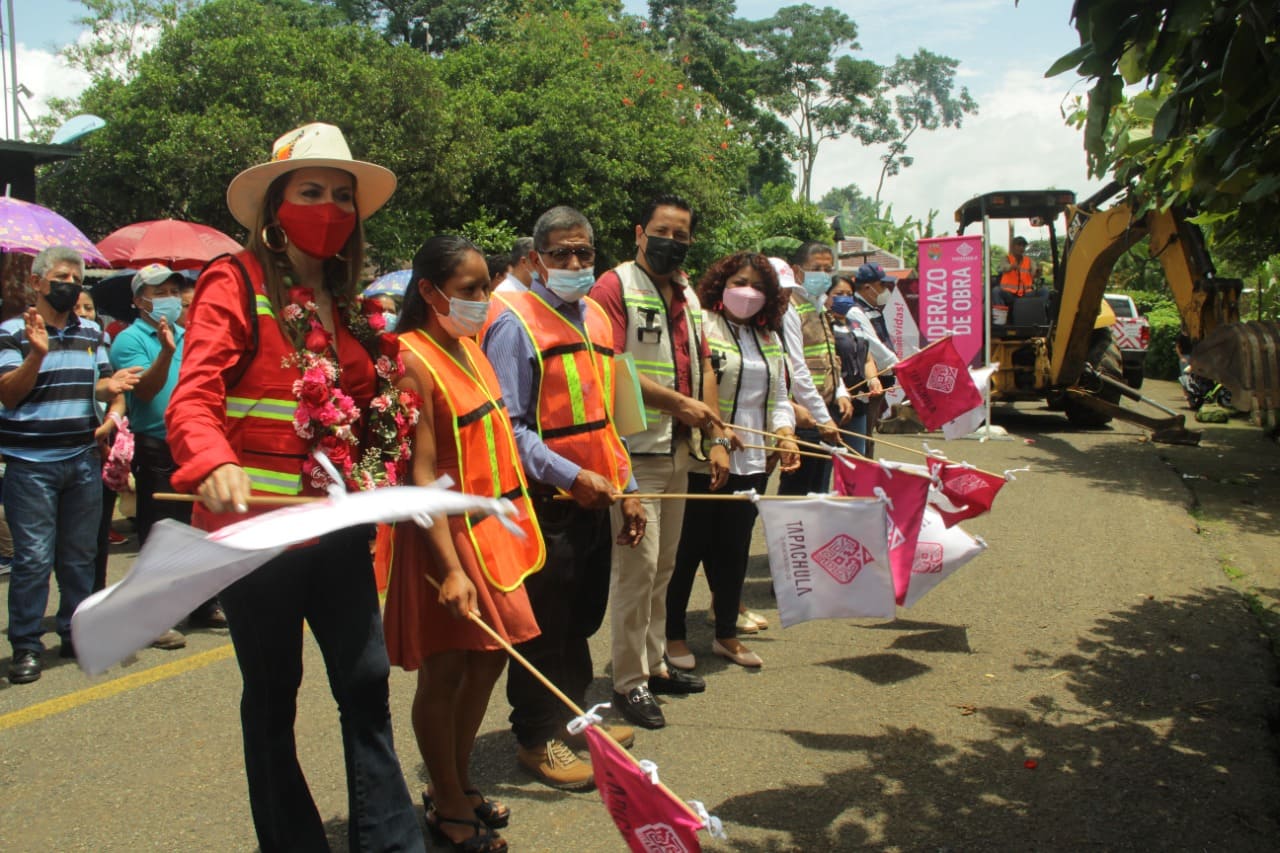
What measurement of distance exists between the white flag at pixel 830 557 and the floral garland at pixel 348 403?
77.9 inches

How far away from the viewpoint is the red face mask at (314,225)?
2764 mm

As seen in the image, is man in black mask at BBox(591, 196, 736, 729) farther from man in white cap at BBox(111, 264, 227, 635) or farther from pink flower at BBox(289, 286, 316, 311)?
man in white cap at BBox(111, 264, 227, 635)

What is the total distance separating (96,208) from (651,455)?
70.7 ft

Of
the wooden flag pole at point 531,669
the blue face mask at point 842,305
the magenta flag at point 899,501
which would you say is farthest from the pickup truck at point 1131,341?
the wooden flag pole at point 531,669

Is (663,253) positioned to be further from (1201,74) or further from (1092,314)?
(1092,314)

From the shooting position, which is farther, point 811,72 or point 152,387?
point 811,72

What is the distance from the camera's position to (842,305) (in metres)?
7.39

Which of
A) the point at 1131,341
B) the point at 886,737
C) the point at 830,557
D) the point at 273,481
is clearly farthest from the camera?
the point at 1131,341

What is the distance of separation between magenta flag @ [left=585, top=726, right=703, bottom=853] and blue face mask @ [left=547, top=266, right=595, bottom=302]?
1694 millimetres

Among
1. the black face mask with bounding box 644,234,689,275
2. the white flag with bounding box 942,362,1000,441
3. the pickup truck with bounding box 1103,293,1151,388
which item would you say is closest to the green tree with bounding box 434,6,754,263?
the pickup truck with bounding box 1103,293,1151,388

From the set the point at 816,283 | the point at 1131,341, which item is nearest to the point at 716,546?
the point at 816,283

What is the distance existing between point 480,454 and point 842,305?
4726mm

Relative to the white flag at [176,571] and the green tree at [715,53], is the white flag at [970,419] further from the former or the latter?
the green tree at [715,53]

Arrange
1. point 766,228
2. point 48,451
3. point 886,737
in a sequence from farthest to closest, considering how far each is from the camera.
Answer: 1. point 766,228
2. point 48,451
3. point 886,737
